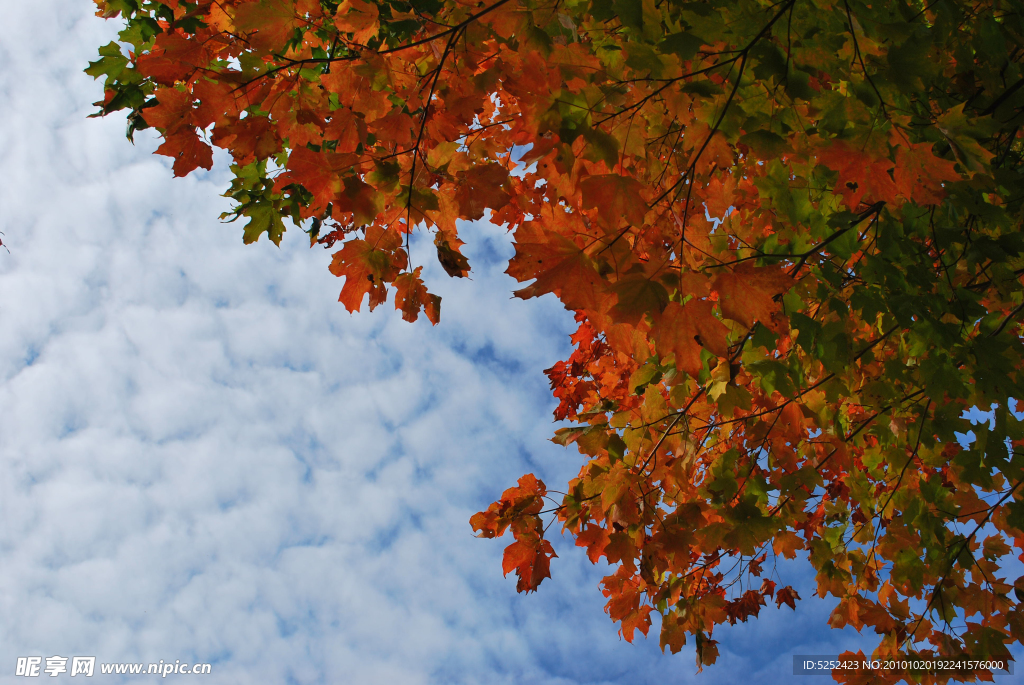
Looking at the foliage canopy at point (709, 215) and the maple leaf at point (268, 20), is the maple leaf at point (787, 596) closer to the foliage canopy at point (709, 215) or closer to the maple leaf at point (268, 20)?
the foliage canopy at point (709, 215)

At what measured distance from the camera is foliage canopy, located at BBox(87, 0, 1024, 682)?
1531mm

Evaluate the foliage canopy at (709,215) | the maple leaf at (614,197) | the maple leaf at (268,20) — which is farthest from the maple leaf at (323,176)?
the maple leaf at (614,197)

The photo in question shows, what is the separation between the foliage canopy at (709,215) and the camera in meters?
1.53

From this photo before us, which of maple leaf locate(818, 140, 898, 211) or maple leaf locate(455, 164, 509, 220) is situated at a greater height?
maple leaf locate(455, 164, 509, 220)

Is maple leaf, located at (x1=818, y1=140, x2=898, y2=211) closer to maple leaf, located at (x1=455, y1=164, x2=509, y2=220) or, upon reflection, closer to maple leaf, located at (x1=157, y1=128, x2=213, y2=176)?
maple leaf, located at (x1=455, y1=164, x2=509, y2=220)

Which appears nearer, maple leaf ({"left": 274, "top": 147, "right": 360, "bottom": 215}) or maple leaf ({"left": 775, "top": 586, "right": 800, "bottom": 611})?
maple leaf ({"left": 274, "top": 147, "right": 360, "bottom": 215})

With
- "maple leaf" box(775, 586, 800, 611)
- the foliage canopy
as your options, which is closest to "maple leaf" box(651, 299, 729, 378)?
the foliage canopy

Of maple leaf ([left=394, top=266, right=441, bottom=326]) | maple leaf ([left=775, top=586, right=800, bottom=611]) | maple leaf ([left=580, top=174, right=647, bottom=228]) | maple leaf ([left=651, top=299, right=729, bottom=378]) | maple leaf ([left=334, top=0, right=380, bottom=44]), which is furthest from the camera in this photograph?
maple leaf ([left=775, top=586, right=800, bottom=611])

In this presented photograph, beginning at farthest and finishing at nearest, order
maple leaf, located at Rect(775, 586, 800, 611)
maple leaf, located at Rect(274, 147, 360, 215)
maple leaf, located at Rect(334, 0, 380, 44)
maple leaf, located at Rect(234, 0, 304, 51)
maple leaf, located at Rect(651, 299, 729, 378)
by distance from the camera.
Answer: maple leaf, located at Rect(775, 586, 800, 611), maple leaf, located at Rect(334, 0, 380, 44), maple leaf, located at Rect(234, 0, 304, 51), maple leaf, located at Rect(274, 147, 360, 215), maple leaf, located at Rect(651, 299, 729, 378)

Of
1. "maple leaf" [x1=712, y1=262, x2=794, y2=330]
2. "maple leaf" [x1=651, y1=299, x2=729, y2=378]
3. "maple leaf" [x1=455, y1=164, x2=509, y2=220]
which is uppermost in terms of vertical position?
"maple leaf" [x1=455, y1=164, x2=509, y2=220]

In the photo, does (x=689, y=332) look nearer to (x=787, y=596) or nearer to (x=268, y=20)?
(x=268, y=20)

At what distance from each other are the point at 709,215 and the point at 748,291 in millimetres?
872

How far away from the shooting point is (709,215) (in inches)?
87.5

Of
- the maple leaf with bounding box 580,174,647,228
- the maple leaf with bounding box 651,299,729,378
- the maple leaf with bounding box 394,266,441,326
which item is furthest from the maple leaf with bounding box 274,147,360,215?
the maple leaf with bounding box 651,299,729,378
